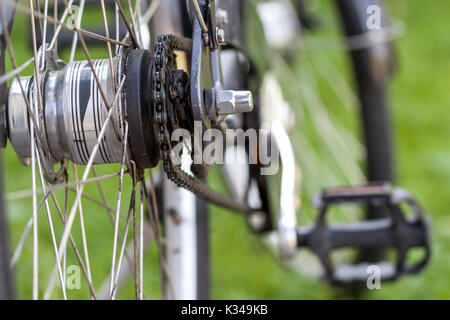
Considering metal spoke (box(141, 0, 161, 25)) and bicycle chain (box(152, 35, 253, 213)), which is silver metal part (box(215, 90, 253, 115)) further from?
metal spoke (box(141, 0, 161, 25))

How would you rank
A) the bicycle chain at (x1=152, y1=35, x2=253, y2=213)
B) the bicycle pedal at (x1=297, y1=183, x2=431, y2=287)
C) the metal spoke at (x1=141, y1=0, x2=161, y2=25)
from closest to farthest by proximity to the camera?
the bicycle chain at (x1=152, y1=35, x2=253, y2=213) < the metal spoke at (x1=141, y1=0, x2=161, y2=25) < the bicycle pedal at (x1=297, y1=183, x2=431, y2=287)

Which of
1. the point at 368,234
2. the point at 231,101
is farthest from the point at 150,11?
the point at 368,234

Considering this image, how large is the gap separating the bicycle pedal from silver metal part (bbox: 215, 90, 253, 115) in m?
0.38

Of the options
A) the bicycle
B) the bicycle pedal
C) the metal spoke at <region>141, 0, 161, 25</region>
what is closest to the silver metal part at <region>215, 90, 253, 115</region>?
the bicycle

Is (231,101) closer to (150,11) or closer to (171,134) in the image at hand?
(171,134)

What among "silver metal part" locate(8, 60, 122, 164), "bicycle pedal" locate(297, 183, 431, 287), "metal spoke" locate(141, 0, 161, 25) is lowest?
"bicycle pedal" locate(297, 183, 431, 287)

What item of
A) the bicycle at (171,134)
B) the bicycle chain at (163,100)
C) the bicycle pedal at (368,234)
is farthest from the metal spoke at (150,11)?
the bicycle pedal at (368,234)

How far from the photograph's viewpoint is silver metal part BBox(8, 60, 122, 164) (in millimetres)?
505

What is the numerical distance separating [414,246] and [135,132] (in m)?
0.55

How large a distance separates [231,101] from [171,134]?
60 mm

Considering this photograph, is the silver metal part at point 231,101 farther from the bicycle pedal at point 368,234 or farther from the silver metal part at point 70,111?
the bicycle pedal at point 368,234

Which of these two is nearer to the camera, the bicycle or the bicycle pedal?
the bicycle
